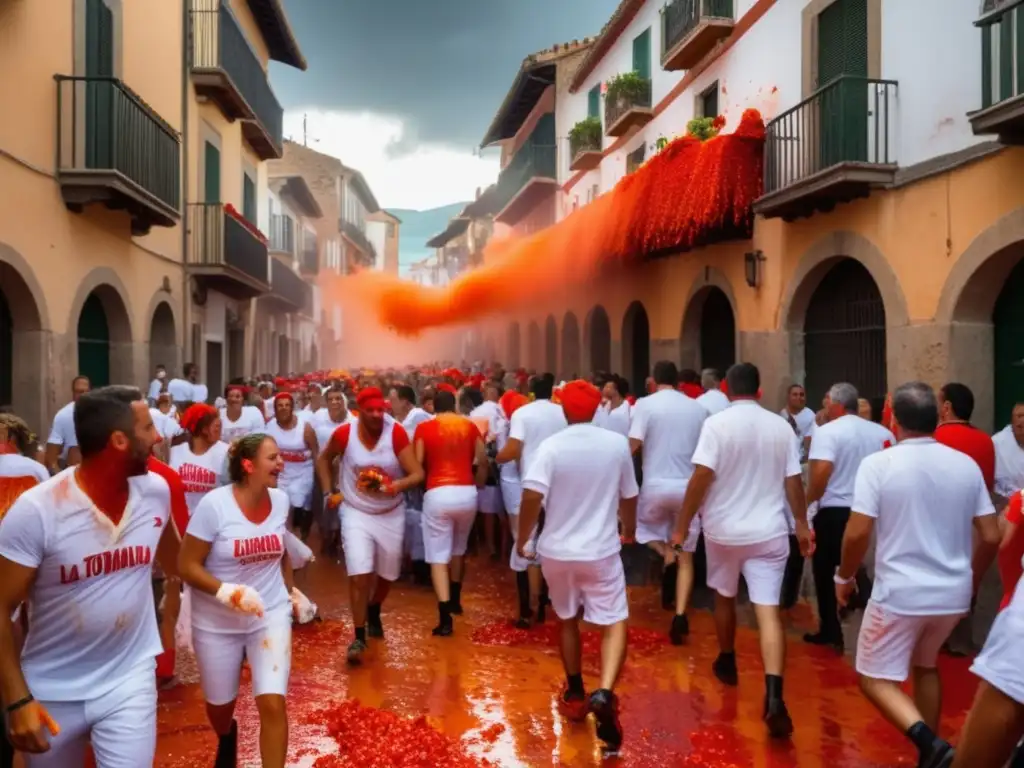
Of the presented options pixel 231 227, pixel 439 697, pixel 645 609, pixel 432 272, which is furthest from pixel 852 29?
pixel 432 272

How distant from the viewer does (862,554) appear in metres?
4.33

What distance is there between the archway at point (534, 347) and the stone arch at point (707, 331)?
1165cm

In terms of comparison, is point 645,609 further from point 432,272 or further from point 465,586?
point 432,272

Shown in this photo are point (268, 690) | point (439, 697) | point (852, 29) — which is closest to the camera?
point (268, 690)

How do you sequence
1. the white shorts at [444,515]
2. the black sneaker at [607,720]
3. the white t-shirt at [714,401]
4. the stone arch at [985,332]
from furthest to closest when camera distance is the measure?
the stone arch at [985,332] < the white t-shirt at [714,401] < the white shorts at [444,515] < the black sneaker at [607,720]

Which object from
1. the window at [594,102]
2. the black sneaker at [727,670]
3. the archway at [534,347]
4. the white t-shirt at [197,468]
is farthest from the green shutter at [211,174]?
the black sneaker at [727,670]

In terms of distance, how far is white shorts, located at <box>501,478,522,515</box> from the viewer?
8.21 metres

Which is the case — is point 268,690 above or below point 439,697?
above

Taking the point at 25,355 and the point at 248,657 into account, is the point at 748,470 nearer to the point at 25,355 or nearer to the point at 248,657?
the point at 248,657

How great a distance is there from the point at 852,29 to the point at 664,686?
8.88 metres

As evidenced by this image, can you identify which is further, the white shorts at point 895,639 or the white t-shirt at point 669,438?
the white t-shirt at point 669,438

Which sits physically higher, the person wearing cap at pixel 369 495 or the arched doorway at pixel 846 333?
the arched doorway at pixel 846 333

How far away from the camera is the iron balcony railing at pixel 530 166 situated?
91.0 feet

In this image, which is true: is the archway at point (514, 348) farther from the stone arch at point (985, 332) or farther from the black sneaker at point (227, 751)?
the black sneaker at point (227, 751)
